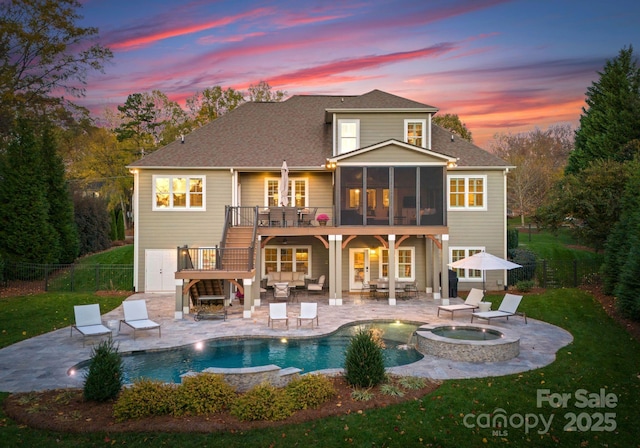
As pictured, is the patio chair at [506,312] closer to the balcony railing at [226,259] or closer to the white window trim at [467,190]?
the white window trim at [467,190]

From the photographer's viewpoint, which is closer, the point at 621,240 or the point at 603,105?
the point at 621,240

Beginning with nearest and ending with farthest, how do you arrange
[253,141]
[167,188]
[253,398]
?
[253,398] < [167,188] < [253,141]

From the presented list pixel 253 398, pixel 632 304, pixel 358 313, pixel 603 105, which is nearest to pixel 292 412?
pixel 253 398

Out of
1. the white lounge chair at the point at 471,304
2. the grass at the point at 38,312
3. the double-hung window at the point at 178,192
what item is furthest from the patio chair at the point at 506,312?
the grass at the point at 38,312

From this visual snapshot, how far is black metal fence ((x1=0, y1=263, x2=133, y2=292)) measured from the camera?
70.8 feet

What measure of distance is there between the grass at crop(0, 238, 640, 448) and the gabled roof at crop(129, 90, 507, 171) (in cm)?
1425

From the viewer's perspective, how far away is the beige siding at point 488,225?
22891 millimetres

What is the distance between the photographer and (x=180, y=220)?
22391 millimetres

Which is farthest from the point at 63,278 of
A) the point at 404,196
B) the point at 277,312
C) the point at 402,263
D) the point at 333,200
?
the point at 404,196

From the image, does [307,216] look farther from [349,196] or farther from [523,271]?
[523,271]

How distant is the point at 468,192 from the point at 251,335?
14.2 metres

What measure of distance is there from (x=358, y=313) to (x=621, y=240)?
1098cm

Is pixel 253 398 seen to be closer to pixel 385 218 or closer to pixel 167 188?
pixel 385 218

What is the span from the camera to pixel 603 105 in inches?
1378
